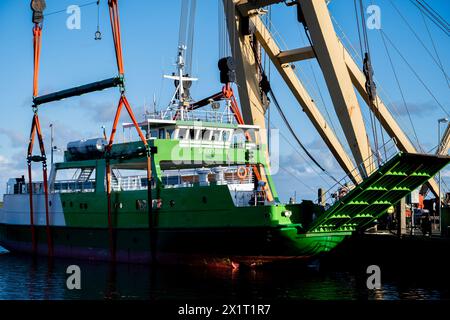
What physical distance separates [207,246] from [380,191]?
706cm

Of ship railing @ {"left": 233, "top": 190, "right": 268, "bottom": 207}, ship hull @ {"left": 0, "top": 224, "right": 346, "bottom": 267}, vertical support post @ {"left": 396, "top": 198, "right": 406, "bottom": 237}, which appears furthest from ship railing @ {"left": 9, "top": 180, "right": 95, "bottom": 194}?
vertical support post @ {"left": 396, "top": 198, "right": 406, "bottom": 237}

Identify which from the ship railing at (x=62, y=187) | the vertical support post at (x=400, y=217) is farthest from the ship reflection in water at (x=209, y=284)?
the ship railing at (x=62, y=187)

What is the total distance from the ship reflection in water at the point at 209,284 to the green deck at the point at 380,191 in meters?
2.18

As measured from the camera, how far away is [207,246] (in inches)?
1146

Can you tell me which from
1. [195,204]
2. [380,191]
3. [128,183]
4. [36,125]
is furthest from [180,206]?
[36,125]

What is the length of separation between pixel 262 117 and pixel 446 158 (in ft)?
44.5

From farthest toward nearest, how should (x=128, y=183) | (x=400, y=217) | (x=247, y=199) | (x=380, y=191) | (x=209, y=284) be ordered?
(x=128, y=183) < (x=400, y=217) < (x=247, y=199) < (x=380, y=191) < (x=209, y=284)

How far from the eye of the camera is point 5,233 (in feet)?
135

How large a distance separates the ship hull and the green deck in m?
0.89

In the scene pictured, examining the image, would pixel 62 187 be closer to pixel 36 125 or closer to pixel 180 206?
pixel 36 125

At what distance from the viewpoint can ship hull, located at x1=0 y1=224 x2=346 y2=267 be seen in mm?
27984

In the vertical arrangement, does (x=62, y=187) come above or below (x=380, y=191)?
above
